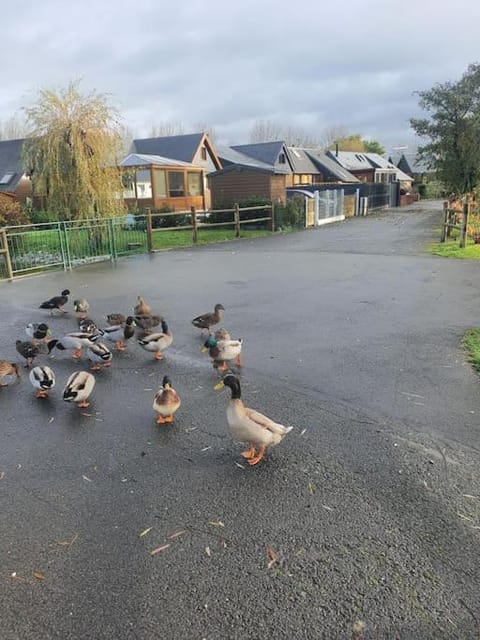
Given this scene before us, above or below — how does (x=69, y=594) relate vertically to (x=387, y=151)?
below

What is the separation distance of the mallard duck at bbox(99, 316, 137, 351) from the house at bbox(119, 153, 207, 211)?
2040 cm

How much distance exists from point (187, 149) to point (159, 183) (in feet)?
27.1

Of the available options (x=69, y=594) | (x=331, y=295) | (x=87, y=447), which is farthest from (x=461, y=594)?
(x=331, y=295)

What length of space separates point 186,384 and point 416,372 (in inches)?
98.5

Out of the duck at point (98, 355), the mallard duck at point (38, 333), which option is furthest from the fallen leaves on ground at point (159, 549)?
the mallard duck at point (38, 333)

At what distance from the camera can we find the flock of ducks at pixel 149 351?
3461 millimetres

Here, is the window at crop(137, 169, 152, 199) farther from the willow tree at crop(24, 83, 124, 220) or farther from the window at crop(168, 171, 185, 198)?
the willow tree at crop(24, 83, 124, 220)

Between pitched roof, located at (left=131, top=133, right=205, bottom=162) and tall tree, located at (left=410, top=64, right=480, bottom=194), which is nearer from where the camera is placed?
tall tree, located at (left=410, top=64, right=480, bottom=194)

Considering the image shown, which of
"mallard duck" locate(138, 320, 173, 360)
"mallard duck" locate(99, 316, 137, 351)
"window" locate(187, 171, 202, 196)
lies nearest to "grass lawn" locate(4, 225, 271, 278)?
"mallard duck" locate(99, 316, 137, 351)

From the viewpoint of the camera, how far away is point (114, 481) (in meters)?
3.31

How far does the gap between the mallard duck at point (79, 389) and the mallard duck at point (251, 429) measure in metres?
1.63

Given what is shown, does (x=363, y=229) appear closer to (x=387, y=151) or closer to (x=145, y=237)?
(x=145, y=237)

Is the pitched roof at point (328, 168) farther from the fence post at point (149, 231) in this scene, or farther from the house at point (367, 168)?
the fence post at point (149, 231)

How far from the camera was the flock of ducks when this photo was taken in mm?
3461
